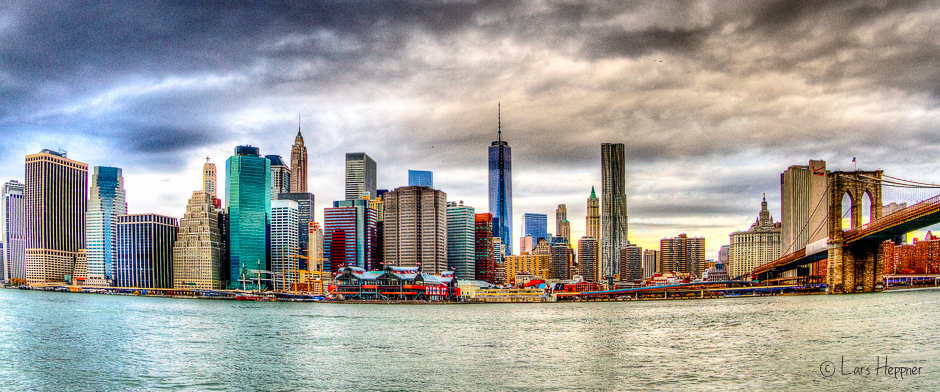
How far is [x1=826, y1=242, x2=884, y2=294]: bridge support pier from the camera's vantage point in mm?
96500

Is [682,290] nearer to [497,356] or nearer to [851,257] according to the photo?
[851,257]

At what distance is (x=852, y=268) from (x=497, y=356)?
255ft

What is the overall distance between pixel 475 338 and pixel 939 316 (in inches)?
1402

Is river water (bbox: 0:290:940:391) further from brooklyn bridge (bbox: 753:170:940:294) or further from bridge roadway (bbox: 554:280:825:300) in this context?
bridge roadway (bbox: 554:280:825:300)

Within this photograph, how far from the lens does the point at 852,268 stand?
96938mm

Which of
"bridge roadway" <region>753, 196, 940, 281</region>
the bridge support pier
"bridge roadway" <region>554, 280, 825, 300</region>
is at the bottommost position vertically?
"bridge roadway" <region>554, 280, 825, 300</region>

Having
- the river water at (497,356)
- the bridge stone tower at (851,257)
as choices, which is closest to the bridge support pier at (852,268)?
the bridge stone tower at (851,257)

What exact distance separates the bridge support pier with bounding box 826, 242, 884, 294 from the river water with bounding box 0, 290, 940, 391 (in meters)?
36.3

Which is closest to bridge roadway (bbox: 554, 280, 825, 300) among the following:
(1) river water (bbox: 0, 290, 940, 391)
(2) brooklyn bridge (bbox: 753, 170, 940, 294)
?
(2) brooklyn bridge (bbox: 753, 170, 940, 294)

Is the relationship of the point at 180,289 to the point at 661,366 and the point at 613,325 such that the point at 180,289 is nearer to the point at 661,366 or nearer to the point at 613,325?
the point at 613,325

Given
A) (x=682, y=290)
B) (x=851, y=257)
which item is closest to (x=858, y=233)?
(x=851, y=257)

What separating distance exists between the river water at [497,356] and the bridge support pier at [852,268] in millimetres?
36318

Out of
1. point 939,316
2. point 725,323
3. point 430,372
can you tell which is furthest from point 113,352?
point 939,316

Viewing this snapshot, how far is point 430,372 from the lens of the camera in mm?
33094
